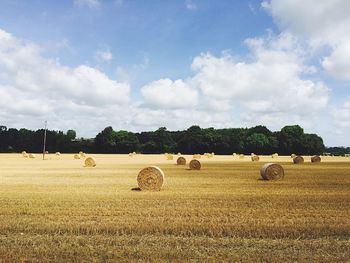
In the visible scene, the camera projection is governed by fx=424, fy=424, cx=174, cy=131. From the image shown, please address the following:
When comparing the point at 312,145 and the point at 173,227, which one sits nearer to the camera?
the point at 173,227

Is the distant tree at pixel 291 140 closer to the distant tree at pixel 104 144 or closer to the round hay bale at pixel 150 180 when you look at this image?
the distant tree at pixel 104 144

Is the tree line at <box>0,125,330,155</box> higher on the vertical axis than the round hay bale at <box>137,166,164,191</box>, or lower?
higher

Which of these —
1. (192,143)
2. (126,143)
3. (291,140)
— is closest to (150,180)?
(192,143)

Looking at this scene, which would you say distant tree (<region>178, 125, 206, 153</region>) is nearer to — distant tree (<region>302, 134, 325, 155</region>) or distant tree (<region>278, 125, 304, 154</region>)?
distant tree (<region>278, 125, 304, 154</region>)

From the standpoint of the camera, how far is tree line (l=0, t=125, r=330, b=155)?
13412 cm

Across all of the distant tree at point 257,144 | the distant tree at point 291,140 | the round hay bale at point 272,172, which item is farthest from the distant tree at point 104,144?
the round hay bale at point 272,172

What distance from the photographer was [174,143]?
14212 cm

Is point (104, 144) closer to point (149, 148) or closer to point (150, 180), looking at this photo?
point (149, 148)

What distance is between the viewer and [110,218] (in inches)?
523

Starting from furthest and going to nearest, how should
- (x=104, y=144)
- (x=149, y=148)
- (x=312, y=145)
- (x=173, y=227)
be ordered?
1. (x=149, y=148)
2. (x=104, y=144)
3. (x=312, y=145)
4. (x=173, y=227)

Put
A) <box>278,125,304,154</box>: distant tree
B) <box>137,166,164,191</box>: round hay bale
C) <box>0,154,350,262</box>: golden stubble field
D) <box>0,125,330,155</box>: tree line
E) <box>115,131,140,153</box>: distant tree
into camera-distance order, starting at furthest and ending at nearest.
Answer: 1. <box>115,131,140,153</box>: distant tree
2. <box>278,125,304,154</box>: distant tree
3. <box>0,125,330,155</box>: tree line
4. <box>137,166,164,191</box>: round hay bale
5. <box>0,154,350,262</box>: golden stubble field

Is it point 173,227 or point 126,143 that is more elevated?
point 126,143

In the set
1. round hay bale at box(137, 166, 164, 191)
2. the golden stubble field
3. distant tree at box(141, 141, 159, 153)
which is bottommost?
the golden stubble field

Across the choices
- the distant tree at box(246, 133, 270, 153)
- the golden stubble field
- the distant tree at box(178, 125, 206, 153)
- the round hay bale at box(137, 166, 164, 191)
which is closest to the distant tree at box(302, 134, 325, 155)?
the distant tree at box(246, 133, 270, 153)
